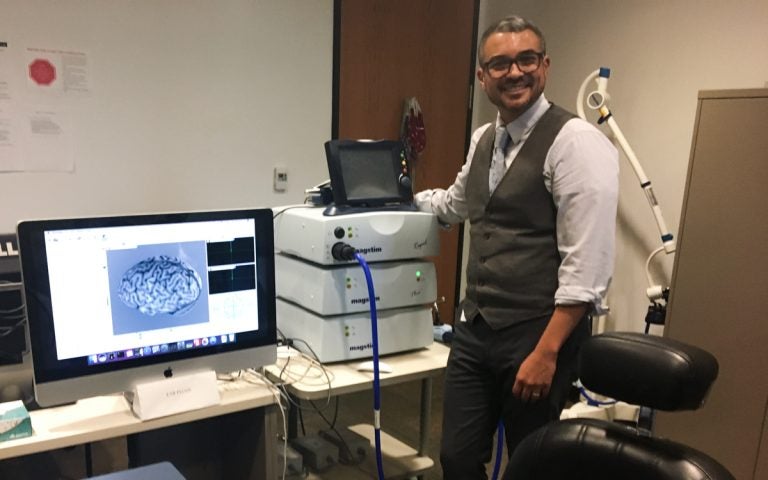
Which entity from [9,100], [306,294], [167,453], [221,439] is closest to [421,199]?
[306,294]

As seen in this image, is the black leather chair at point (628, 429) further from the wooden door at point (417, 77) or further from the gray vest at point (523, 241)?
the wooden door at point (417, 77)

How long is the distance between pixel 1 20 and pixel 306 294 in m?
1.76

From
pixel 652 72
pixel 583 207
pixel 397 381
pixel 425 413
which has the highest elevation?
pixel 652 72

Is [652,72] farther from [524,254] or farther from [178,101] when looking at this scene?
[178,101]

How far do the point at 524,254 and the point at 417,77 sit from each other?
2.21 m

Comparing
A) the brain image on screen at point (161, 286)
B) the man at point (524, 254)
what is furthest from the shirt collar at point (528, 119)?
the brain image on screen at point (161, 286)

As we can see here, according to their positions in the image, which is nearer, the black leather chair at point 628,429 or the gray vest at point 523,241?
the black leather chair at point 628,429

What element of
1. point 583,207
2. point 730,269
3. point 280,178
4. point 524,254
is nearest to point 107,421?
point 524,254

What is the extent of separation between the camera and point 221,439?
1905 millimetres

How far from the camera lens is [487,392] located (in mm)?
1733

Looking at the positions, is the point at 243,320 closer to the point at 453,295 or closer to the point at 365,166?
the point at 365,166

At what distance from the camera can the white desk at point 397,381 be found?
167 cm

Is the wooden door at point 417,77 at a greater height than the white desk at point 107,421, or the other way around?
the wooden door at point 417,77

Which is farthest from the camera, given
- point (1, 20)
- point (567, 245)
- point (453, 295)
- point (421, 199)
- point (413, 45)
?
point (453, 295)
